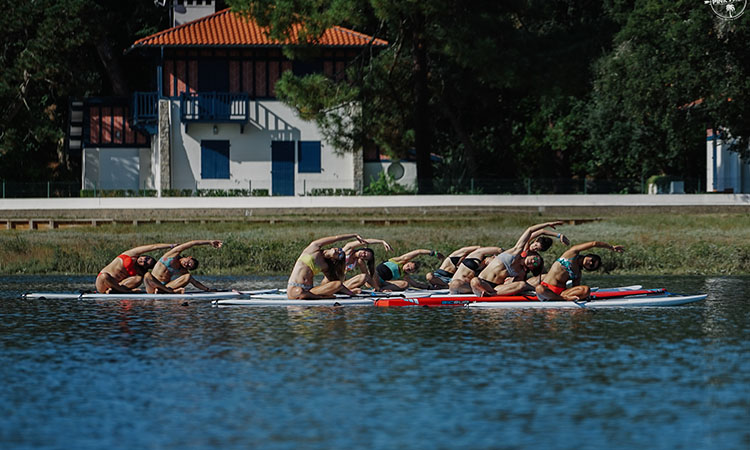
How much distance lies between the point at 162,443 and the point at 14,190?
45.6 m

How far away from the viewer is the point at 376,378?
16.5 meters

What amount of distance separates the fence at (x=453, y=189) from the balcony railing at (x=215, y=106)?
351 cm

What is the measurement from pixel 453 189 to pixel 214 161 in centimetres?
1232

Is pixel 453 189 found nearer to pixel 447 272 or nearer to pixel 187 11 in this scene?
pixel 187 11

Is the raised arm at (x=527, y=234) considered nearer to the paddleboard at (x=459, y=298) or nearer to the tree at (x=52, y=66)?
the paddleboard at (x=459, y=298)

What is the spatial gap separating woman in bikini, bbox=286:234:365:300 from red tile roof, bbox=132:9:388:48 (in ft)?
103

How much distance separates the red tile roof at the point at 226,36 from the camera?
57.7 metres

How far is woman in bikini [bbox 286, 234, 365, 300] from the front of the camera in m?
25.4

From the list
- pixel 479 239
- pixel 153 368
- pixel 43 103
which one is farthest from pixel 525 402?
pixel 43 103

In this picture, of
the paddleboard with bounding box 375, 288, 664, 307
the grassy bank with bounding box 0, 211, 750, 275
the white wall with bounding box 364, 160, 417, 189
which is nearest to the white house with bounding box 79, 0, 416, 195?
the white wall with bounding box 364, 160, 417, 189

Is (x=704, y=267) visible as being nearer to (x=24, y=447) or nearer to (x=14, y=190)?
(x=24, y=447)

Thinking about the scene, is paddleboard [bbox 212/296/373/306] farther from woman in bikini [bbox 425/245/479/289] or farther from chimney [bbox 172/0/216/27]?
chimney [bbox 172/0/216/27]

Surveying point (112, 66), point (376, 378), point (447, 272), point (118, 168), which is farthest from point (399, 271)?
point (112, 66)

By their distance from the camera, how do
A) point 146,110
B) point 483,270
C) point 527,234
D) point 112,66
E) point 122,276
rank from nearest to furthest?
point 527,234 < point 483,270 < point 122,276 < point 146,110 < point 112,66
